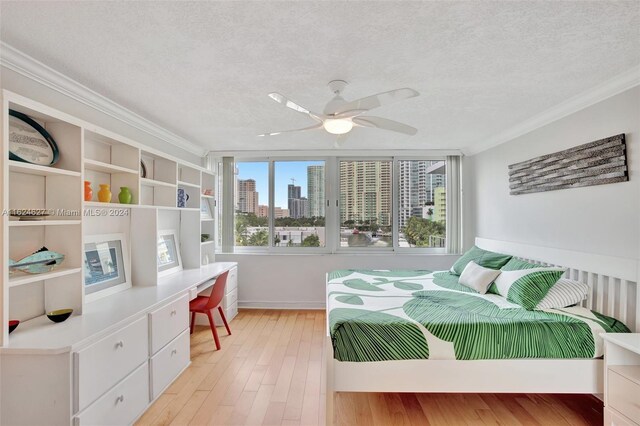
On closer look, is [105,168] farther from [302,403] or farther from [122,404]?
[302,403]

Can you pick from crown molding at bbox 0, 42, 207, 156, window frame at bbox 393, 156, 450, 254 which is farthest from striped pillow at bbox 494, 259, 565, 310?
crown molding at bbox 0, 42, 207, 156

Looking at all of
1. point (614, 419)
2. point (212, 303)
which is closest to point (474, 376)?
point (614, 419)

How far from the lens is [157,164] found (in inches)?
130

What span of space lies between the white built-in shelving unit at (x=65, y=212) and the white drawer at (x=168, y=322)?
0.43 metres

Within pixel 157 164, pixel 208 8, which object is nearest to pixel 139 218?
pixel 157 164

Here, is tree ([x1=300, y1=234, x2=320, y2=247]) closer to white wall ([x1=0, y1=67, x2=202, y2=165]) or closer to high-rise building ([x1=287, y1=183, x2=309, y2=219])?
high-rise building ([x1=287, y1=183, x2=309, y2=219])

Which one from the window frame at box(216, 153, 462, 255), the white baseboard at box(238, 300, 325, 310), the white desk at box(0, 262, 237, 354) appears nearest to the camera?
the white desk at box(0, 262, 237, 354)

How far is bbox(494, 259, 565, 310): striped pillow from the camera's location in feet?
7.89

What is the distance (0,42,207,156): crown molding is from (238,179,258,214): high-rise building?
150cm

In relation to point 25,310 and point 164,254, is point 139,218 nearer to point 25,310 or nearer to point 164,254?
point 164,254

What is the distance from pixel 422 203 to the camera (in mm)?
4816

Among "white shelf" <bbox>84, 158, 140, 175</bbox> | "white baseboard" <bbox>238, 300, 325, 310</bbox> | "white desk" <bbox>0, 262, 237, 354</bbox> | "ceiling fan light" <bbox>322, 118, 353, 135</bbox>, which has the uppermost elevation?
"ceiling fan light" <bbox>322, 118, 353, 135</bbox>

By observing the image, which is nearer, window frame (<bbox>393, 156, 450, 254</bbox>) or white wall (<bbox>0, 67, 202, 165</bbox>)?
white wall (<bbox>0, 67, 202, 165</bbox>)

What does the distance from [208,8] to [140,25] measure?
0.42 meters
